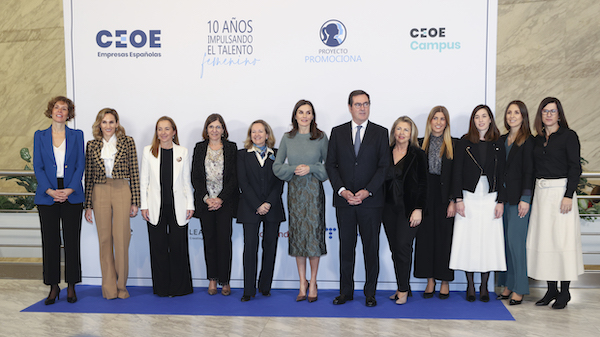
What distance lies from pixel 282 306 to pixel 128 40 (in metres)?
3.03

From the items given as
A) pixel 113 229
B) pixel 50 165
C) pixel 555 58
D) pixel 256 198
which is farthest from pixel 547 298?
pixel 555 58

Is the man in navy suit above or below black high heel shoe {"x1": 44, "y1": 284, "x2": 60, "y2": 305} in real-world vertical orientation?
above

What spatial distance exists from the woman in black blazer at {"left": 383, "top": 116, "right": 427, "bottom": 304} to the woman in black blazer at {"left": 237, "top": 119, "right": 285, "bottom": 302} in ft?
3.23

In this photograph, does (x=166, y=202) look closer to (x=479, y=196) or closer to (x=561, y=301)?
(x=479, y=196)

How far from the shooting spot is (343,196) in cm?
381

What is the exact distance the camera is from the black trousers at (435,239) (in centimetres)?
409

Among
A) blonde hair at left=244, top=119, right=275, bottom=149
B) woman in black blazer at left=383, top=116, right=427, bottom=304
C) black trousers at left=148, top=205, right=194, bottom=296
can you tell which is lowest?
black trousers at left=148, top=205, right=194, bottom=296

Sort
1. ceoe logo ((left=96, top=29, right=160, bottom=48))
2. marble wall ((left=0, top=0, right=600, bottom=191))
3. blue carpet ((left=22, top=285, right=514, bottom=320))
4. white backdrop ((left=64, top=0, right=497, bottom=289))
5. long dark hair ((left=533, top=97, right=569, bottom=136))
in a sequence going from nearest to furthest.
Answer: blue carpet ((left=22, top=285, right=514, bottom=320)) < long dark hair ((left=533, top=97, right=569, bottom=136)) < white backdrop ((left=64, top=0, right=497, bottom=289)) < ceoe logo ((left=96, top=29, right=160, bottom=48)) < marble wall ((left=0, top=0, right=600, bottom=191))

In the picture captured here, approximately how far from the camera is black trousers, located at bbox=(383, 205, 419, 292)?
3.91 metres

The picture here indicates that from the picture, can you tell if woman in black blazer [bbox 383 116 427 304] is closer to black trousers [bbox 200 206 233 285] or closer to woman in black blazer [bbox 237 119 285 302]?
woman in black blazer [bbox 237 119 285 302]

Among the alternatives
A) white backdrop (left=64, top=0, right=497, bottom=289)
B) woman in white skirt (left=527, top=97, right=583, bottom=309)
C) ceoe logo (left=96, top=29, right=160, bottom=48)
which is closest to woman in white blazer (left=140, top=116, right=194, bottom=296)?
white backdrop (left=64, top=0, right=497, bottom=289)

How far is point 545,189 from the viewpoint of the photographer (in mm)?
3854

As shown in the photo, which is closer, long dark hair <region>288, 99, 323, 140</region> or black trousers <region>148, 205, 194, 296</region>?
long dark hair <region>288, 99, 323, 140</region>

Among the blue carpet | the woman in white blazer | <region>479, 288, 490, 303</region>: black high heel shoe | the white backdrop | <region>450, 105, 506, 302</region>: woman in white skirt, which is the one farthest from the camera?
the white backdrop
